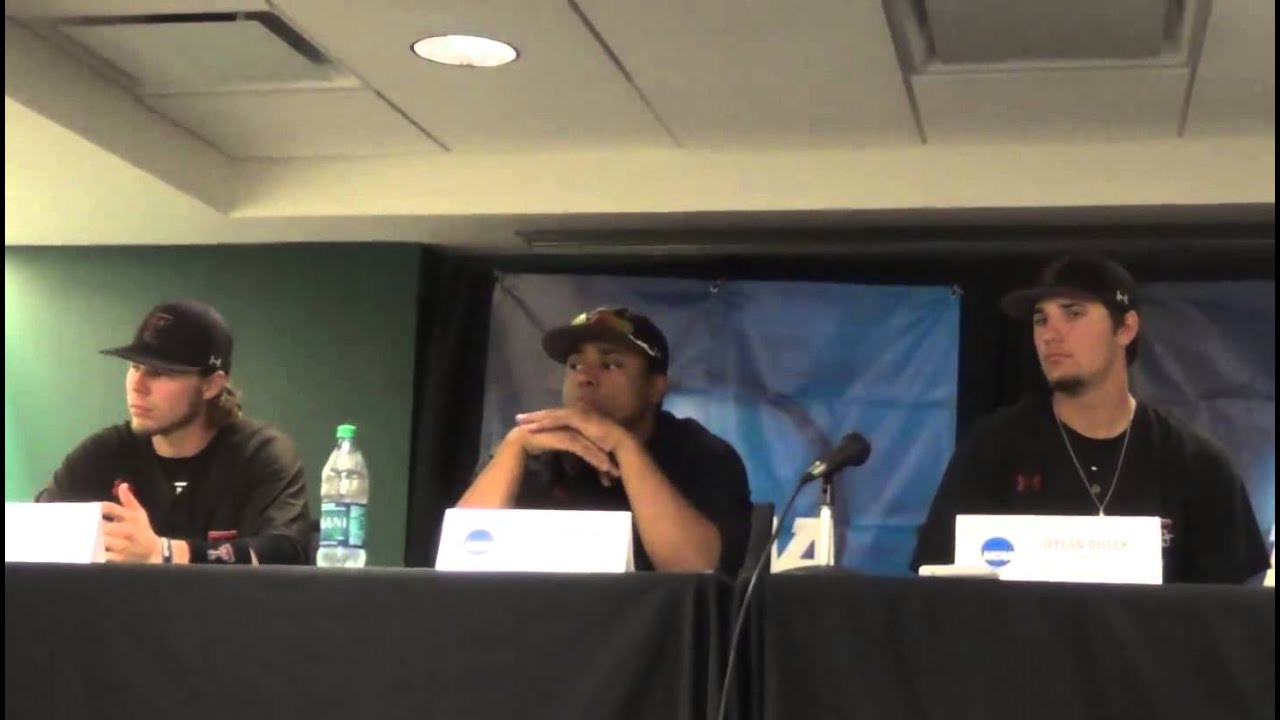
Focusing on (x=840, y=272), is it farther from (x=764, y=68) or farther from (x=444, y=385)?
(x=444, y=385)

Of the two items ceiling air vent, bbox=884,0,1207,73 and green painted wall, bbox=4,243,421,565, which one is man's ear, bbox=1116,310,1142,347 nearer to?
ceiling air vent, bbox=884,0,1207,73

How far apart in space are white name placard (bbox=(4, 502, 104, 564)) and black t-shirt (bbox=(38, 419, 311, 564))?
20.9 inches

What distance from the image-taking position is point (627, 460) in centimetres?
221

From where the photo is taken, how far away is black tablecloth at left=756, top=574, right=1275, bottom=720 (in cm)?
135

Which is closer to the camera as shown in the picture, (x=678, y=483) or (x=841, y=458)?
(x=841, y=458)

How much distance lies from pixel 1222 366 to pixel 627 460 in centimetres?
179

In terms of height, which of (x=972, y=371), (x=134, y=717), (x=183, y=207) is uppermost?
(x=183, y=207)

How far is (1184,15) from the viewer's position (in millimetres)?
2471

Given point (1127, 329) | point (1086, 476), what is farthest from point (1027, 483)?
point (1127, 329)

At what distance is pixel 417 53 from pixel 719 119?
2.23 feet

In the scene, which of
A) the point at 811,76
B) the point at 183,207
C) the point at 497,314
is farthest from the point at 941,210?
the point at 183,207

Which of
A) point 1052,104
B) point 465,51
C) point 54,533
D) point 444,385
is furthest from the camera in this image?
point 444,385

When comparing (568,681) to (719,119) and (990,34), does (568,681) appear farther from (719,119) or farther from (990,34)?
(719,119)

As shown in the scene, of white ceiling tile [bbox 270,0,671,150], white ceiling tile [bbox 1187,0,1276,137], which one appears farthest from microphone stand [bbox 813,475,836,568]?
white ceiling tile [bbox 1187,0,1276,137]
